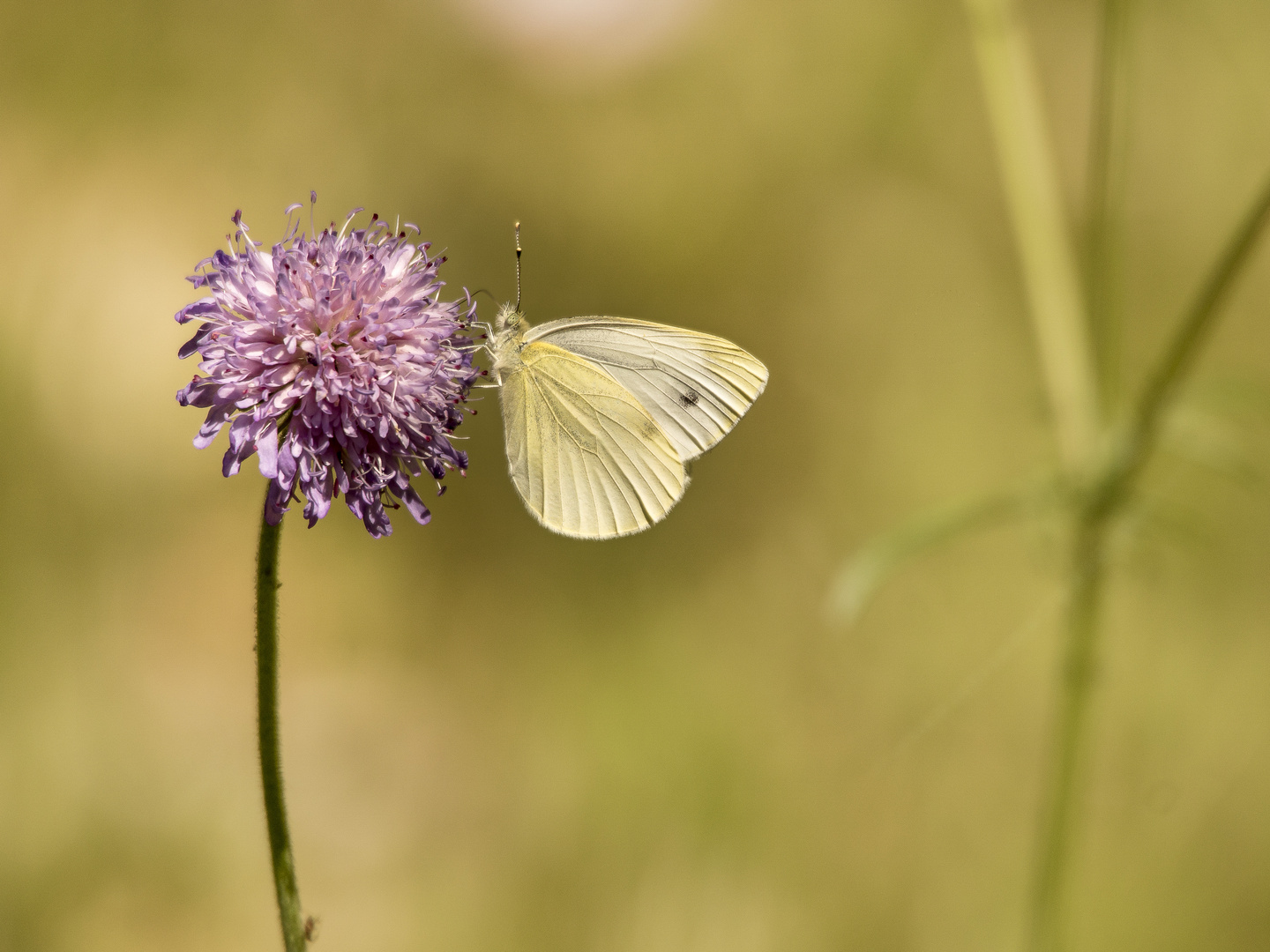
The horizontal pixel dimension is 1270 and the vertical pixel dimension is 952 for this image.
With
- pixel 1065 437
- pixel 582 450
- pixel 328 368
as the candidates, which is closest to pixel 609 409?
pixel 582 450

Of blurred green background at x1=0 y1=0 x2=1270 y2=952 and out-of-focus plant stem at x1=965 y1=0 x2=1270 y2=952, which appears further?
blurred green background at x1=0 y1=0 x2=1270 y2=952

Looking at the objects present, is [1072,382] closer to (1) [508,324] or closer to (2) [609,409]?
(2) [609,409]

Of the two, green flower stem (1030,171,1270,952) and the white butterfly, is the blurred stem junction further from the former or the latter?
the white butterfly

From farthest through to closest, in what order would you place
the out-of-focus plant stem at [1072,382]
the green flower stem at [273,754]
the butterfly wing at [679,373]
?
the butterfly wing at [679,373] → the out-of-focus plant stem at [1072,382] → the green flower stem at [273,754]

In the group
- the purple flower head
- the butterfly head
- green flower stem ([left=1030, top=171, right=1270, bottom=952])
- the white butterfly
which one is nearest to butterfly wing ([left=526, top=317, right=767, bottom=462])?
the white butterfly

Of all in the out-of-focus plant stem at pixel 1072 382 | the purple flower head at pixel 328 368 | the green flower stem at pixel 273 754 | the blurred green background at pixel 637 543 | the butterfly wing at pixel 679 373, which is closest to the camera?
the green flower stem at pixel 273 754

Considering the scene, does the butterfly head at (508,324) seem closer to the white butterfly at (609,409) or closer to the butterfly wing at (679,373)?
the white butterfly at (609,409)

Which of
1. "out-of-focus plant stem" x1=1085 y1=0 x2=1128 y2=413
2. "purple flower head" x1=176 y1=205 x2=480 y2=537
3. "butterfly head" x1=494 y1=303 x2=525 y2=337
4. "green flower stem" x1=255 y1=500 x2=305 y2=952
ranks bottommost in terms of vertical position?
"green flower stem" x1=255 y1=500 x2=305 y2=952

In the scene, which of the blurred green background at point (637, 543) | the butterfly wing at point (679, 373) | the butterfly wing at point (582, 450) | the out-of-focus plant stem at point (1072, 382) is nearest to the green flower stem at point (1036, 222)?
the out-of-focus plant stem at point (1072, 382)
